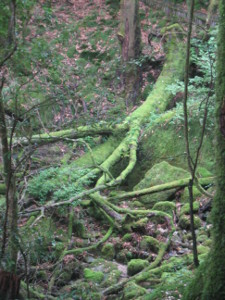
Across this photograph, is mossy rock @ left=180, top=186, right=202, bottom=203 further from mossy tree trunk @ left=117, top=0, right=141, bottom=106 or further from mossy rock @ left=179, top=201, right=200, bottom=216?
mossy tree trunk @ left=117, top=0, right=141, bottom=106

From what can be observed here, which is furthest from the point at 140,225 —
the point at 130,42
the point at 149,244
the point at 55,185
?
the point at 130,42

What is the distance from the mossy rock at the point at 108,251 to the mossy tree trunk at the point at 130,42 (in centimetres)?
726

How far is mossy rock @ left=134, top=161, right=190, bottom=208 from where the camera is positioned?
8.16 m

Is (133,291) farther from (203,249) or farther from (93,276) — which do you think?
(203,249)

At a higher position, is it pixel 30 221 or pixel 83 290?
pixel 30 221

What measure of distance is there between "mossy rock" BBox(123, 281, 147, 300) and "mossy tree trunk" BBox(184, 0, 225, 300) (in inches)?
76.3

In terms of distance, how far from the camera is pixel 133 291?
4801 mm

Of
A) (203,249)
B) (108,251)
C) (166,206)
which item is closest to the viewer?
(203,249)

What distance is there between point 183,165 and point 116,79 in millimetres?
6121

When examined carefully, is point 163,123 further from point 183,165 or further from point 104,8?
point 104,8

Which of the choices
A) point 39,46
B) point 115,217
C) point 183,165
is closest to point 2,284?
point 39,46

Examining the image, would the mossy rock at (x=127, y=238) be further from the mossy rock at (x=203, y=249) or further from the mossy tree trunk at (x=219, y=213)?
the mossy tree trunk at (x=219, y=213)

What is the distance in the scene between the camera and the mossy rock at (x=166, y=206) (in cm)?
757

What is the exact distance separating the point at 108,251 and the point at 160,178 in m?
2.21
